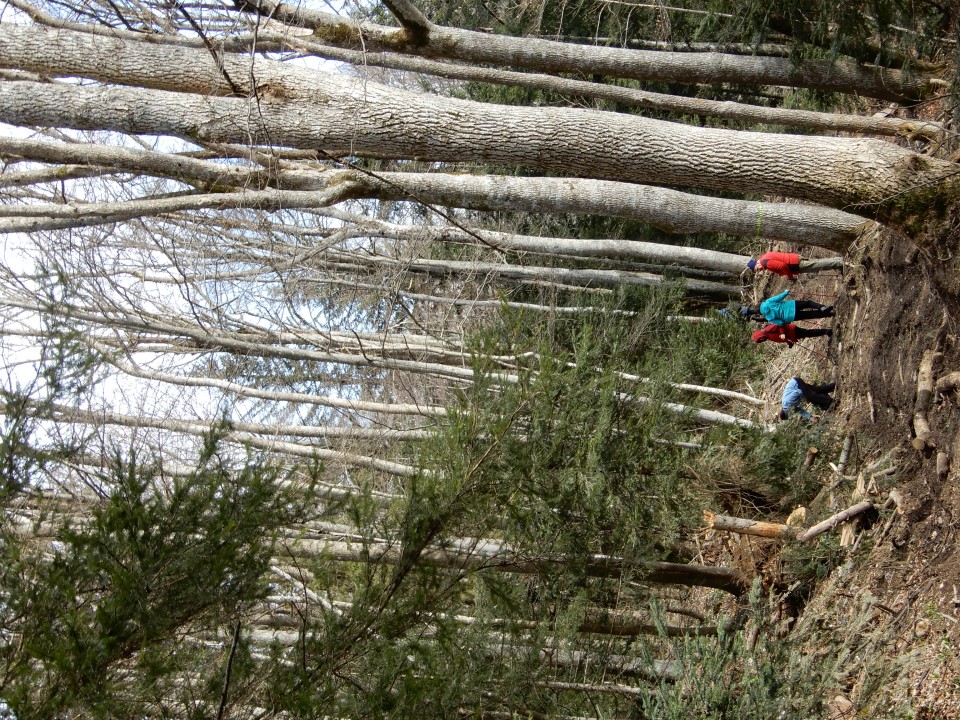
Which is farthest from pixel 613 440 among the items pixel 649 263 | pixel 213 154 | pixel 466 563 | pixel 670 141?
pixel 649 263

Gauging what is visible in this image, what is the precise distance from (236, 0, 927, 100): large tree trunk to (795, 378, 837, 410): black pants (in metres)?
3.03

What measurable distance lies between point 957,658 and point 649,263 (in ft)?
22.4

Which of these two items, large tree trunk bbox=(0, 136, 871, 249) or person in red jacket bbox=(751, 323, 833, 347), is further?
person in red jacket bbox=(751, 323, 833, 347)

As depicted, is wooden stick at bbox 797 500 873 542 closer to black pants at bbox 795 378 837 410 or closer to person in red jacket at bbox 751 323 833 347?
black pants at bbox 795 378 837 410

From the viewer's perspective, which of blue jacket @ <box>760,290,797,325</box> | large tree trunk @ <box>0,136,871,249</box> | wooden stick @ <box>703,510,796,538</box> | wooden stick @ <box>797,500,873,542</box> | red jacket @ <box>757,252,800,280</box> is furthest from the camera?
blue jacket @ <box>760,290,797,325</box>

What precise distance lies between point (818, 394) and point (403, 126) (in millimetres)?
5454

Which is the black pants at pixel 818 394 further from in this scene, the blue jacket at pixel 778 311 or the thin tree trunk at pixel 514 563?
the thin tree trunk at pixel 514 563

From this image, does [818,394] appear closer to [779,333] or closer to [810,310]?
[779,333]

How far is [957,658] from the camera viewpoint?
17.3ft

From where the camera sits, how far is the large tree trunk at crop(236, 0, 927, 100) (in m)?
6.49

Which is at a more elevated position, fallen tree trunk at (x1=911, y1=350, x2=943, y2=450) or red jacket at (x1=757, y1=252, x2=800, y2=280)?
red jacket at (x1=757, y1=252, x2=800, y2=280)

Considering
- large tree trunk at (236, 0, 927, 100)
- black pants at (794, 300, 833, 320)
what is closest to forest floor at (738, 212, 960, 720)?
black pants at (794, 300, 833, 320)

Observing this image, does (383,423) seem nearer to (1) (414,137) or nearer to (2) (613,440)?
(2) (613,440)

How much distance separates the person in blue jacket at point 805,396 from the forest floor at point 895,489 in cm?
13
